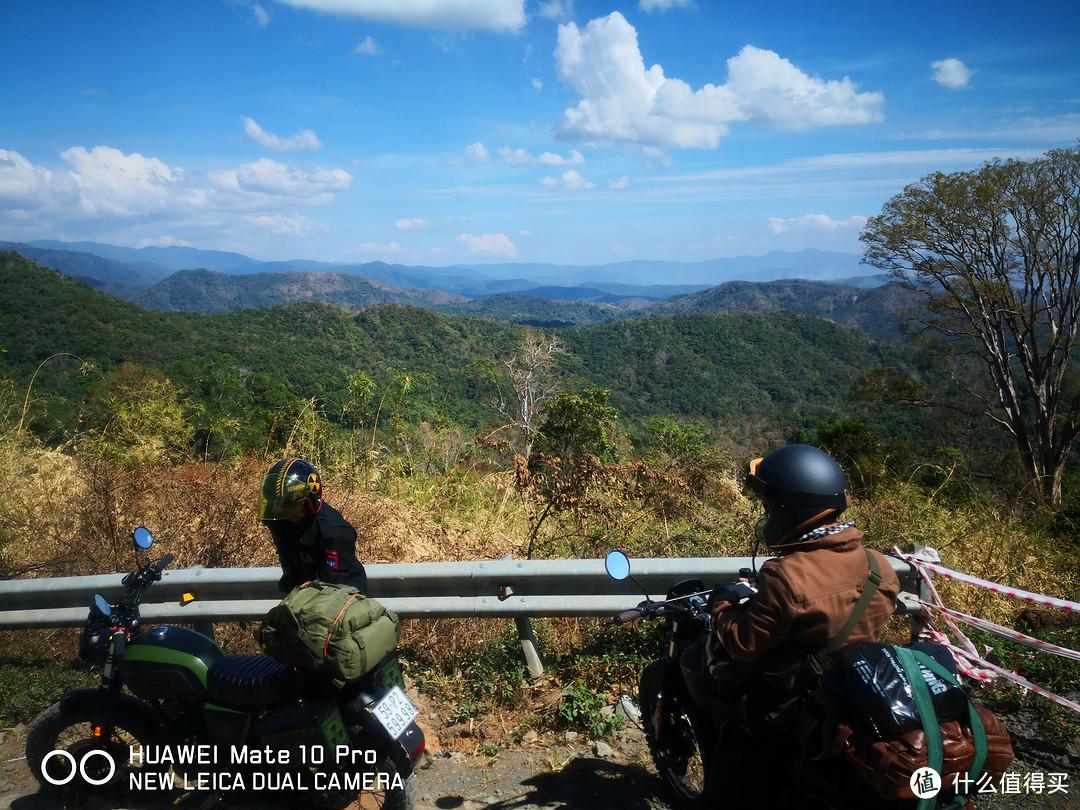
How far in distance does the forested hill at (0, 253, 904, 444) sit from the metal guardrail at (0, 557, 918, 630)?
3.66m

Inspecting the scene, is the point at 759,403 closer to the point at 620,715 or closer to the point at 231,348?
the point at 231,348

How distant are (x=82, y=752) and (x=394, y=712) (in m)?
1.61

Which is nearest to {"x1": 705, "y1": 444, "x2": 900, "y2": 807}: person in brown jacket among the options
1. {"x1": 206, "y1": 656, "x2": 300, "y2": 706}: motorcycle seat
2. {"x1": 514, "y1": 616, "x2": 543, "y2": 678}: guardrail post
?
{"x1": 514, "y1": 616, "x2": 543, "y2": 678}: guardrail post

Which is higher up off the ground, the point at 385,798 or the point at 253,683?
the point at 253,683

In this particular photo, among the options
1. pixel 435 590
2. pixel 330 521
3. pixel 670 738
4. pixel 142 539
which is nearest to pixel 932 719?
pixel 670 738

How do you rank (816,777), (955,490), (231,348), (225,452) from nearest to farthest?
(816,777)
(955,490)
(225,452)
(231,348)

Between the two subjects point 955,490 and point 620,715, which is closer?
point 620,715

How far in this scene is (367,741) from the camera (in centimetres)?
275

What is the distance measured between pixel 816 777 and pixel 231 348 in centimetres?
4824

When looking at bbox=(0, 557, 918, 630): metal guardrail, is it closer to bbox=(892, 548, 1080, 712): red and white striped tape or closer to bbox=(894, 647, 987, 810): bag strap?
bbox=(892, 548, 1080, 712): red and white striped tape

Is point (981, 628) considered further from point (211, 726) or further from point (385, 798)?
point (211, 726)

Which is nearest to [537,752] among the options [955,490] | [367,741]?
[367,741]

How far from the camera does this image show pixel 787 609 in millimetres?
2090

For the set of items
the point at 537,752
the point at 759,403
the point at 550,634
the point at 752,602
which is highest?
the point at 752,602
